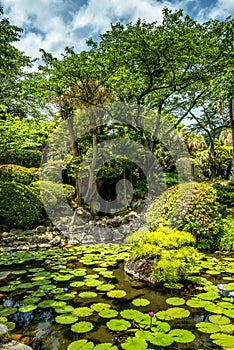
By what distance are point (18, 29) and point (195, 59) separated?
5884 millimetres

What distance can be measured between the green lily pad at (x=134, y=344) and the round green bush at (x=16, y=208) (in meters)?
6.36

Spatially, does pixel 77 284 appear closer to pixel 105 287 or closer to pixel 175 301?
pixel 105 287

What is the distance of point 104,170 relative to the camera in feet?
35.9

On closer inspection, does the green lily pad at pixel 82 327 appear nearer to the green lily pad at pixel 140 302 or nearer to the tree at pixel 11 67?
the green lily pad at pixel 140 302

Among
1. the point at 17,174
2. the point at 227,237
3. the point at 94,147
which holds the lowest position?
the point at 227,237

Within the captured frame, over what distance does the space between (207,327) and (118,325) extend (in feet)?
2.91

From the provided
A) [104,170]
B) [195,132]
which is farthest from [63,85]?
[195,132]

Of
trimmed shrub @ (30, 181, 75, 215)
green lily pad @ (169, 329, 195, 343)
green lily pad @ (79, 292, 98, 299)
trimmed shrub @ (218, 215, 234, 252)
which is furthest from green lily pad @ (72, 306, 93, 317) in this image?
trimmed shrub @ (30, 181, 75, 215)

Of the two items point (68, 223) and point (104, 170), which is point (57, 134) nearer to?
point (104, 170)

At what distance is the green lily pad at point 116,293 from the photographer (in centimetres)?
337

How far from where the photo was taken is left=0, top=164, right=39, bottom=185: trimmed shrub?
986 centimetres

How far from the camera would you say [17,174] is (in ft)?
34.8

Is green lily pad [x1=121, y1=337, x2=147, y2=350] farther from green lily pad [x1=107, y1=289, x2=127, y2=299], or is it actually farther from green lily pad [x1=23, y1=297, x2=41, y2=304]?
green lily pad [x1=23, y1=297, x2=41, y2=304]

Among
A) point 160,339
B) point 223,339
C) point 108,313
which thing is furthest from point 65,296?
point 223,339
